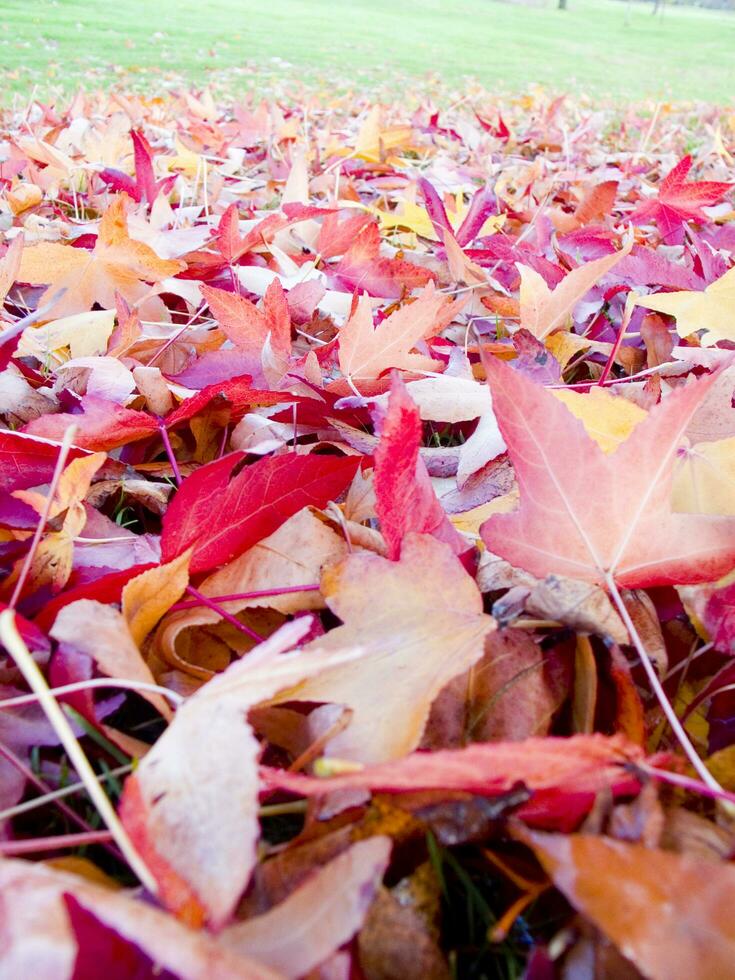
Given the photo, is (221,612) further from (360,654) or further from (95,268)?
(95,268)

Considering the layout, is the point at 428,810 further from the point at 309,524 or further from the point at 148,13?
the point at 148,13

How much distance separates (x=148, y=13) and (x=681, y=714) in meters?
15.5

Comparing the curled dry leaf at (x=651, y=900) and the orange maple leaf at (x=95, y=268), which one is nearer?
the curled dry leaf at (x=651, y=900)

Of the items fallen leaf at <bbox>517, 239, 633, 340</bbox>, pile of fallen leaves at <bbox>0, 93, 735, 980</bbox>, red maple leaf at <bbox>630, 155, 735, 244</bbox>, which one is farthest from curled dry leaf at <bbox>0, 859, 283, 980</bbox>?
red maple leaf at <bbox>630, 155, 735, 244</bbox>

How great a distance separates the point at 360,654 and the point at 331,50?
40.1 feet

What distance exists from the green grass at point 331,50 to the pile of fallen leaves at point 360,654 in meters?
4.43

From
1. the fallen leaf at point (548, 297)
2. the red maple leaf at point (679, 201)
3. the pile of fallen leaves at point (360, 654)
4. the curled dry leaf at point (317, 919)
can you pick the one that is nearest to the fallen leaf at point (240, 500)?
the pile of fallen leaves at point (360, 654)

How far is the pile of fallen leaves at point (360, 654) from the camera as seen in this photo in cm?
29

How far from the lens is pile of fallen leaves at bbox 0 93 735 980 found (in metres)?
0.29

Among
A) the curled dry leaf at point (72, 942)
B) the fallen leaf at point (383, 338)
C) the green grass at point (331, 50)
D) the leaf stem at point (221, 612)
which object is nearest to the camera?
the curled dry leaf at point (72, 942)

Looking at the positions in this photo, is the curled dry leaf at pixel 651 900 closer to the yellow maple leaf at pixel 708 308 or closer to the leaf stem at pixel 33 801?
the leaf stem at pixel 33 801

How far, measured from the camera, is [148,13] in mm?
12828

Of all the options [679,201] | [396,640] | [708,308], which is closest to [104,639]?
[396,640]

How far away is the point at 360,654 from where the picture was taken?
30cm
